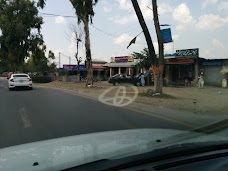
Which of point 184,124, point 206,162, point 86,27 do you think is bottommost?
point 184,124

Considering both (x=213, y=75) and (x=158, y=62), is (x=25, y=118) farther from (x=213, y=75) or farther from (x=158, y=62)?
(x=213, y=75)

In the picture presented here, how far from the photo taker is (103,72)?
6544 cm

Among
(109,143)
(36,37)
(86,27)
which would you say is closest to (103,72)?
(36,37)

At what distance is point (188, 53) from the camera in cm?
4012

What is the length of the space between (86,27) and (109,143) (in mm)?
27162

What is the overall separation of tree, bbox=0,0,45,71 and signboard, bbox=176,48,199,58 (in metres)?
22.0

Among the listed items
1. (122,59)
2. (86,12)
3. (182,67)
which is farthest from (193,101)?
(122,59)

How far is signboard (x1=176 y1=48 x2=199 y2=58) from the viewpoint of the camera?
39094 millimetres

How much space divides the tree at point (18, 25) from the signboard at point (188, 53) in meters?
22.0

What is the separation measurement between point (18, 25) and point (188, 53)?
2374 centimetres

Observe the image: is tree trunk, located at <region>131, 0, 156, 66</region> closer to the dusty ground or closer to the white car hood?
the dusty ground

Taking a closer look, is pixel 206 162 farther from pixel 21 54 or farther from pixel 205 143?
→ pixel 21 54

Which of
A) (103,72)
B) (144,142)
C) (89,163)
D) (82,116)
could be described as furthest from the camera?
(103,72)
